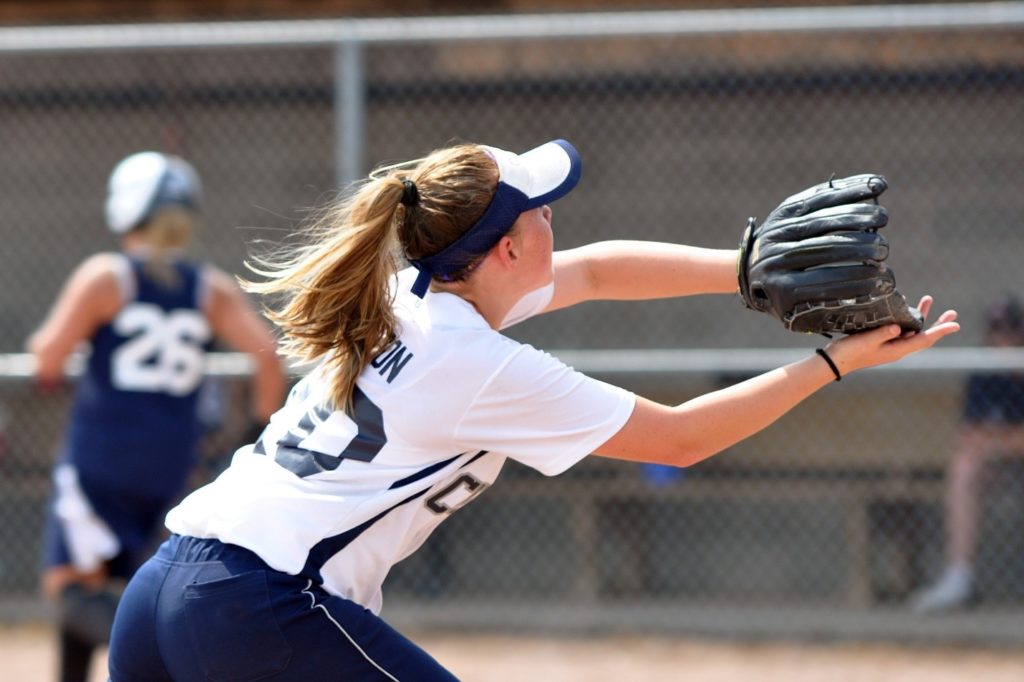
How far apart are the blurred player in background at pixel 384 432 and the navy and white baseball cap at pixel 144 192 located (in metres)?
2.18

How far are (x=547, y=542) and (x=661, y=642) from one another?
2.54 ft

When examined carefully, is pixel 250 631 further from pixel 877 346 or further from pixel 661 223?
pixel 661 223

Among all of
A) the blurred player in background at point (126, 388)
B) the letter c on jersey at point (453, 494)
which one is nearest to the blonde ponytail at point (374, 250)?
the letter c on jersey at point (453, 494)

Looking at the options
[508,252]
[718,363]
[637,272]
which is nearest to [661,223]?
[718,363]

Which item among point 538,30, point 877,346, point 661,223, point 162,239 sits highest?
point 538,30

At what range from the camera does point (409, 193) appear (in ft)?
8.02

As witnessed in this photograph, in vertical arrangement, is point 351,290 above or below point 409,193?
below

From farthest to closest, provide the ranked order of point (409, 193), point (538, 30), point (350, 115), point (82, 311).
Answer: point (350, 115) < point (538, 30) < point (82, 311) < point (409, 193)

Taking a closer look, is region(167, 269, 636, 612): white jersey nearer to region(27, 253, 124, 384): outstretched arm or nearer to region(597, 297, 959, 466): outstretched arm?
region(597, 297, 959, 466): outstretched arm

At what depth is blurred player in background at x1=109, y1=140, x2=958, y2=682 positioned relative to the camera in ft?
7.70

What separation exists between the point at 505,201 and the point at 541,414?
0.39 meters

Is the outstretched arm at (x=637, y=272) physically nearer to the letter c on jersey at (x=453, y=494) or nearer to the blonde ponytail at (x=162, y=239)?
the letter c on jersey at (x=453, y=494)

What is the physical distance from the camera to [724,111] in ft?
21.1

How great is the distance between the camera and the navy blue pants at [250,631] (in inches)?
92.4
